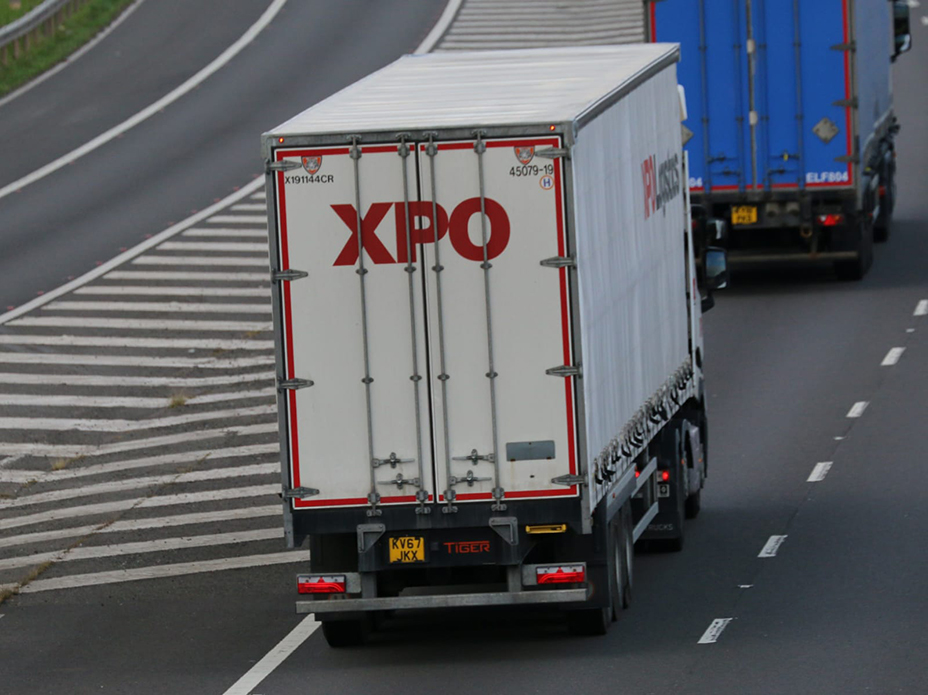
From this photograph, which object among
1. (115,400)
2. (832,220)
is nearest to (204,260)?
(115,400)

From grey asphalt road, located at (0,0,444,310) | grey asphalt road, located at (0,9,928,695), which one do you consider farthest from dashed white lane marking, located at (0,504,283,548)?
grey asphalt road, located at (0,0,444,310)

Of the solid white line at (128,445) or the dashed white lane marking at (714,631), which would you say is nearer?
the dashed white lane marking at (714,631)

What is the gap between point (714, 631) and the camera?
46.0 feet

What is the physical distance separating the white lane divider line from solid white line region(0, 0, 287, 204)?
2291cm

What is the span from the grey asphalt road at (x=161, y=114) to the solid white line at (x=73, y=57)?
0.25 meters

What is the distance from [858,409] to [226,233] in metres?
13.3

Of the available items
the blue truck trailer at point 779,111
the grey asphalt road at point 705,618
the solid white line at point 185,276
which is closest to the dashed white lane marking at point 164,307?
the solid white line at point 185,276

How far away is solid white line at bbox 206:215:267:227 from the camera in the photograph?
33125 mm

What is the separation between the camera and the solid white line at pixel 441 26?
45.7m

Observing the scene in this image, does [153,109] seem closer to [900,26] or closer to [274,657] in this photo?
[900,26]

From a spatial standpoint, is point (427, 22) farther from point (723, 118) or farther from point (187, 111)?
point (723, 118)

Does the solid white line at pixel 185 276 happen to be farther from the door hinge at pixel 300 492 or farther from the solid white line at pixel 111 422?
the door hinge at pixel 300 492

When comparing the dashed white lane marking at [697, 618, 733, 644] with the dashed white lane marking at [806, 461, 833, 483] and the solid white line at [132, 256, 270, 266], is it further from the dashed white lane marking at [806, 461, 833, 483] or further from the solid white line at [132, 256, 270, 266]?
the solid white line at [132, 256, 270, 266]

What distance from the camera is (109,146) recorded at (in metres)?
40.0
